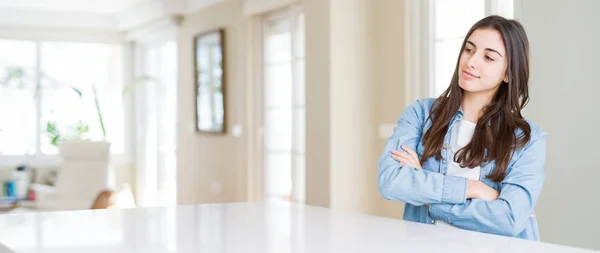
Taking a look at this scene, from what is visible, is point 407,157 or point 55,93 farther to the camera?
point 55,93

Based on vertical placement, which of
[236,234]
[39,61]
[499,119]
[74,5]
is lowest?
[236,234]

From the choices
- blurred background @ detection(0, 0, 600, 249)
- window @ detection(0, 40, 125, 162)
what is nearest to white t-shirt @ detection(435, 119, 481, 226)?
blurred background @ detection(0, 0, 600, 249)

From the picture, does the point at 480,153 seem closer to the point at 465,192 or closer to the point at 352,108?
the point at 465,192

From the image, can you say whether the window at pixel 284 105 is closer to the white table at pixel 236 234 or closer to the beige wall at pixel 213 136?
the beige wall at pixel 213 136

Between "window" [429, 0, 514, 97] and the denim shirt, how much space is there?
2195 millimetres

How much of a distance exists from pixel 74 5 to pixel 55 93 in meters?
1.18

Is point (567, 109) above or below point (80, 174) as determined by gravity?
above

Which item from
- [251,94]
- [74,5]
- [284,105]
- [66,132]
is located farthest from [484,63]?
[66,132]

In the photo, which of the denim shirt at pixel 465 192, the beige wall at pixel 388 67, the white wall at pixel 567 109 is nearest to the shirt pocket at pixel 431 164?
the denim shirt at pixel 465 192

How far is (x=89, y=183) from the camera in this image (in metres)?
7.72

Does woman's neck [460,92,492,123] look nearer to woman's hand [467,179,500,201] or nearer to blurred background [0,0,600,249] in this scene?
woman's hand [467,179,500,201]

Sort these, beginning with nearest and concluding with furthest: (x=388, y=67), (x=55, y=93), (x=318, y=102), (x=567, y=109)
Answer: (x=567, y=109) < (x=388, y=67) < (x=318, y=102) < (x=55, y=93)

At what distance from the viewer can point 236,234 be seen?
152 cm

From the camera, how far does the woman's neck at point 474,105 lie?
204 centimetres
